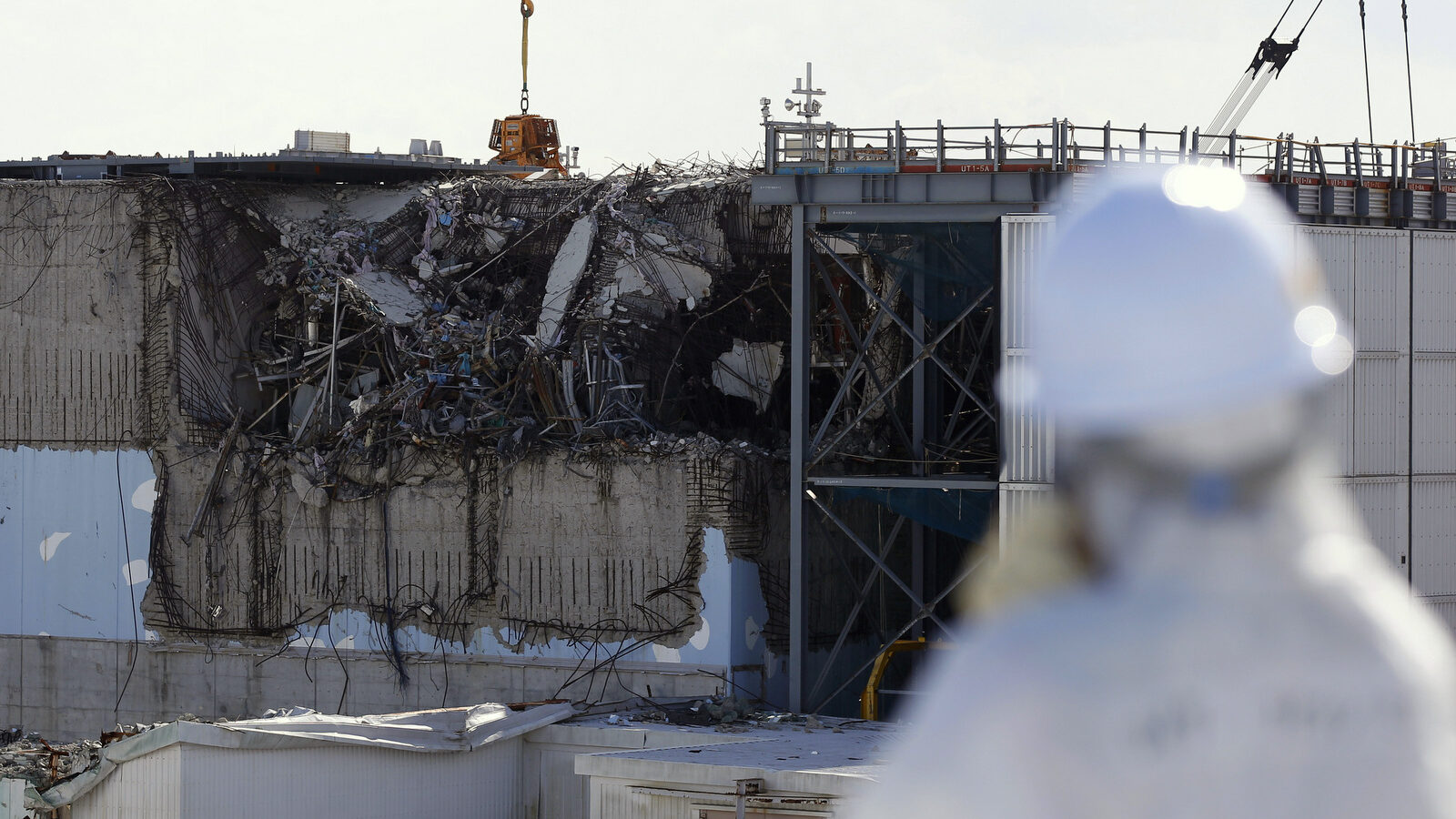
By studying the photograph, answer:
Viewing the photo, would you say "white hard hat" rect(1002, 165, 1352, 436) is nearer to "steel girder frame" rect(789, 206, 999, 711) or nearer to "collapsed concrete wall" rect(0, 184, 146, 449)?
"steel girder frame" rect(789, 206, 999, 711)

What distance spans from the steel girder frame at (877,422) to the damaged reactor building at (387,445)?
3.50 feet

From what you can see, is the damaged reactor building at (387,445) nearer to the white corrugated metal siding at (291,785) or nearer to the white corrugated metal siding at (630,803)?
the white corrugated metal siding at (291,785)

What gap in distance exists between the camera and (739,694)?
25641mm

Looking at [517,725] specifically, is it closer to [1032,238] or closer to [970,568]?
[970,568]

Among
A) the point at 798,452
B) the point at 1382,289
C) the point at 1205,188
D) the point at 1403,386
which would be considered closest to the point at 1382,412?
the point at 1403,386

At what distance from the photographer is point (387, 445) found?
27.2 m

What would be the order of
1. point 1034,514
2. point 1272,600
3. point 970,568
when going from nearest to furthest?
1. point 1272,600
2. point 1034,514
3. point 970,568

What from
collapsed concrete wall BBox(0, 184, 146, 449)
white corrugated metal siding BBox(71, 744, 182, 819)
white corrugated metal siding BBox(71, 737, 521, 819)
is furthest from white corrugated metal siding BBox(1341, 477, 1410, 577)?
collapsed concrete wall BBox(0, 184, 146, 449)

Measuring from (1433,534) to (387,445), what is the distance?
15.8m

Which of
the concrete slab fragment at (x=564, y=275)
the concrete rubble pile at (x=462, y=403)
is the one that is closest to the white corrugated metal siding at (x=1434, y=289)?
the concrete rubble pile at (x=462, y=403)

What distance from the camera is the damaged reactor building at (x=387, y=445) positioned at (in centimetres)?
2623

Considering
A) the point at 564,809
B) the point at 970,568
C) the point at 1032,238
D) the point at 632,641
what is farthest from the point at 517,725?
the point at 1032,238

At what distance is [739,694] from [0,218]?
15.5 m

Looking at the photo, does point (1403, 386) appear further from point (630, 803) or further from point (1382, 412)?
point (630, 803)
